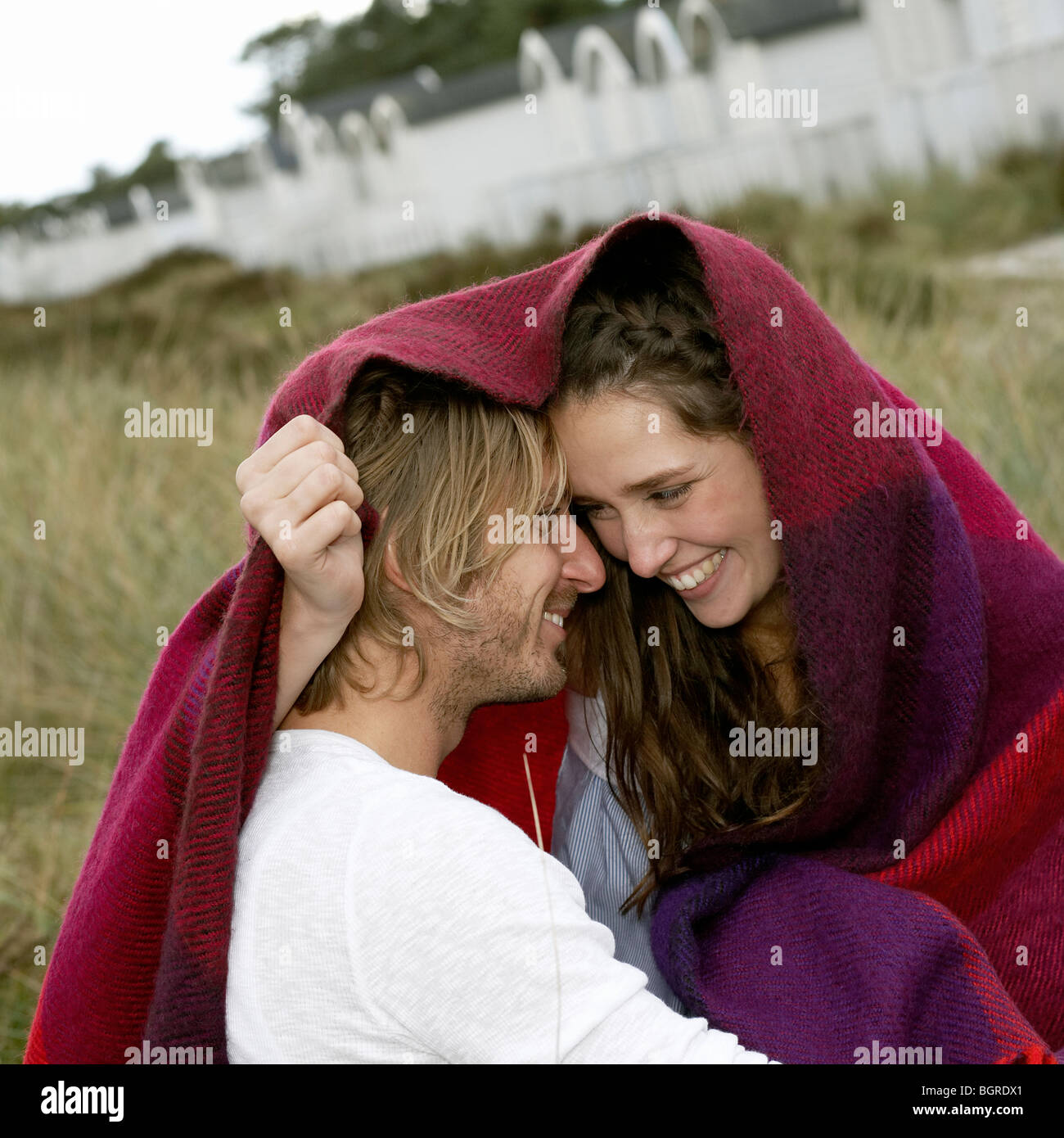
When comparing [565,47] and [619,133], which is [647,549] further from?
[565,47]

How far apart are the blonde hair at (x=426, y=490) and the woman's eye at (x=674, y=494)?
0.27m

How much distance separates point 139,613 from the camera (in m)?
5.49

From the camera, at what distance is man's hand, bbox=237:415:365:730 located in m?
2.08

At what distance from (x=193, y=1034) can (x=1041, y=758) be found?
5.63 feet

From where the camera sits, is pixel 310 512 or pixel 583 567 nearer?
pixel 310 512

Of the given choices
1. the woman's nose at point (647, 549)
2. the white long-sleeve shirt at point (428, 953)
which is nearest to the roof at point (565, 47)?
the woman's nose at point (647, 549)

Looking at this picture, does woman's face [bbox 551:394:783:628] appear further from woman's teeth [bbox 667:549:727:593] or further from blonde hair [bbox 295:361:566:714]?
blonde hair [bbox 295:361:566:714]

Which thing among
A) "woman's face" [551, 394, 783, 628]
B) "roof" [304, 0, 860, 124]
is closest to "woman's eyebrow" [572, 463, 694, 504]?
"woman's face" [551, 394, 783, 628]

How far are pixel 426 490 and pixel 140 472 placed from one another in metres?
4.60

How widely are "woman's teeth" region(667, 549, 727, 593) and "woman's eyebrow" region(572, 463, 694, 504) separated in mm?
252

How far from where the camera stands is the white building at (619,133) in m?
16.3

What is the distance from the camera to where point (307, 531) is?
2.08 meters

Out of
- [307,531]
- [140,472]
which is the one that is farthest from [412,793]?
[140,472]

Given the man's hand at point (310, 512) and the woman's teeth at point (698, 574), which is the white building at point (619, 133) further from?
the man's hand at point (310, 512)
